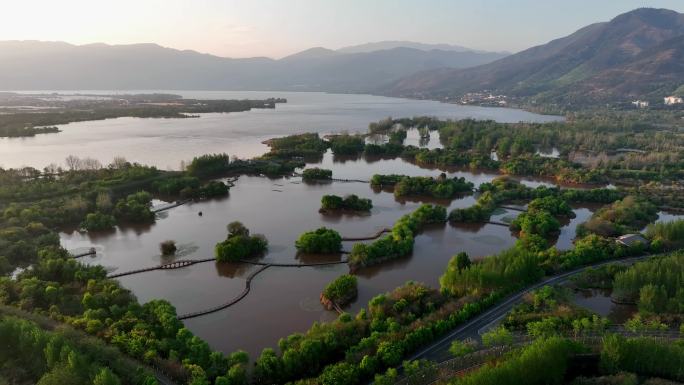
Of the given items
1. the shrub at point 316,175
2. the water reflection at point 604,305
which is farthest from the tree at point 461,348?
the shrub at point 316,175

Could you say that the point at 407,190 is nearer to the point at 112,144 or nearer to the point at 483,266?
the point at 483,266

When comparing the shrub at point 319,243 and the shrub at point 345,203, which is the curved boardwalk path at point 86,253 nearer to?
the shrub at point 319,243

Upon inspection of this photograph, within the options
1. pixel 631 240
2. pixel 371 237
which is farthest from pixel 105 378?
pixel 631 240

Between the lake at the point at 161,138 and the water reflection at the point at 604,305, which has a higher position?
the lake at the point at 161,138

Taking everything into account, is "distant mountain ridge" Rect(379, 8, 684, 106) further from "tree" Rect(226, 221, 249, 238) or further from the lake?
"tree" Rect(226, 221, 249, 238)

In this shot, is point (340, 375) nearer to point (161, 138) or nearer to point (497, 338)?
point (497, 338)

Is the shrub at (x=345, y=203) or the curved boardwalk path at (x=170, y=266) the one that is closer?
the curved boardwalk path at (x=170, y=266)

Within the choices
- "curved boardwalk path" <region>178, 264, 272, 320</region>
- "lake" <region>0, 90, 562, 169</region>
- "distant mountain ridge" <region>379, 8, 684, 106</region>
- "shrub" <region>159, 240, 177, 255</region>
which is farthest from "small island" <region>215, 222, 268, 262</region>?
"distant mountain ridge" <region>379, 8, 684, 106</region>
